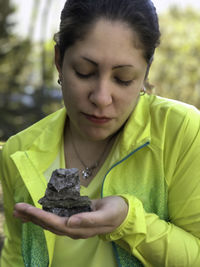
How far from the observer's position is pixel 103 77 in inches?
84.7

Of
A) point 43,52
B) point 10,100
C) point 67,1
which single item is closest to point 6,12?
point 43,52

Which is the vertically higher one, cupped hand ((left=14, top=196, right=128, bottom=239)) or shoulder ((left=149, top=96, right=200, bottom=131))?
shoulder ((left=149, top=96, right=200, bottom=131))

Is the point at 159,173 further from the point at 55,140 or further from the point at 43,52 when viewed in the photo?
the point at 43,52

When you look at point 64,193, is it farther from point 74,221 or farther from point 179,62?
point 179,62

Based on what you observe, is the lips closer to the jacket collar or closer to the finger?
the jacket collar

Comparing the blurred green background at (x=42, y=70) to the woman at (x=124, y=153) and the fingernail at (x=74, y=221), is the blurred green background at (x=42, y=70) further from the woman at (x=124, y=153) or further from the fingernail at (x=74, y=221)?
A: the fingernail at (x=74, y=221)

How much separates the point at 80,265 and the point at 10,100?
12461 mm

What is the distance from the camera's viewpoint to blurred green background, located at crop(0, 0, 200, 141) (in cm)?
1362

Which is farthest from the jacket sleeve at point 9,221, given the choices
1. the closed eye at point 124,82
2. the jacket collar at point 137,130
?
the closed eye at point 124,82

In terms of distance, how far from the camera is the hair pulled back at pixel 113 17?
7.03 feet

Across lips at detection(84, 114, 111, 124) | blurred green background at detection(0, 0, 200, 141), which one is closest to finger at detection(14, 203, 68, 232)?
lips at detection(84, 114, 111, 124)

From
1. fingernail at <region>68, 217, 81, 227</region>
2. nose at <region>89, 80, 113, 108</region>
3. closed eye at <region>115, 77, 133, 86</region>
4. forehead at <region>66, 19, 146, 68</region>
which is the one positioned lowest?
fingernail at <region>68, 217, 81, 227</region>

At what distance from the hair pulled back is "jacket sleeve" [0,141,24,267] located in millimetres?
902

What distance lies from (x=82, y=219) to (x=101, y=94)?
2.31 feet
